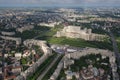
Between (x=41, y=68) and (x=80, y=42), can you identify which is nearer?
(x=41, y=68)

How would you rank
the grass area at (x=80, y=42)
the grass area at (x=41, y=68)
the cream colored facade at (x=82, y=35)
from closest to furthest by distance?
the grass area at (x=41, y=68)
the grass area at (x=80, y=42)
the cream colored facade at (x=82, y=35)

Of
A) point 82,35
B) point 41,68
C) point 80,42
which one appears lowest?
point 80,42

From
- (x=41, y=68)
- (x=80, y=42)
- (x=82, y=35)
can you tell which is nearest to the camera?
(x=41, y=68)

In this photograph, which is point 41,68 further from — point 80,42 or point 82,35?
point 82,35

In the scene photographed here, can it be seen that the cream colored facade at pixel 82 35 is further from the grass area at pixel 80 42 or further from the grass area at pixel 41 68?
the grass area at pixel 41 68

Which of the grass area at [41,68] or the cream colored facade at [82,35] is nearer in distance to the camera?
the grass area at [41,68]

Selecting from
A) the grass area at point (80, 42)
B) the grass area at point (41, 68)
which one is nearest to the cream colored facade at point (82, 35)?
the grass area at point (80, 42)

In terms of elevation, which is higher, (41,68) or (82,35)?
(41,68)

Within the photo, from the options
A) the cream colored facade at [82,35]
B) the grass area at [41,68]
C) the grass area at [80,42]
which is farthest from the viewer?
the cream colored facade at [82,35]

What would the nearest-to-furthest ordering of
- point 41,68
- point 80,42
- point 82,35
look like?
point 41,68, point 80,42, point 82,35

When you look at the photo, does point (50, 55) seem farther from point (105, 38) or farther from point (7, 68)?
point (105, 38)

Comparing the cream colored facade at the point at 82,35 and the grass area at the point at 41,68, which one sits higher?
the grass area at the point at 41,68

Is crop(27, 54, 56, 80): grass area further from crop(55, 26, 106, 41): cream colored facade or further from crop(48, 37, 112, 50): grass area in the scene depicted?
crop(55, 26, 106, 41): cream colored facade

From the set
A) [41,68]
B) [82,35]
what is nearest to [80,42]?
[82,35]
